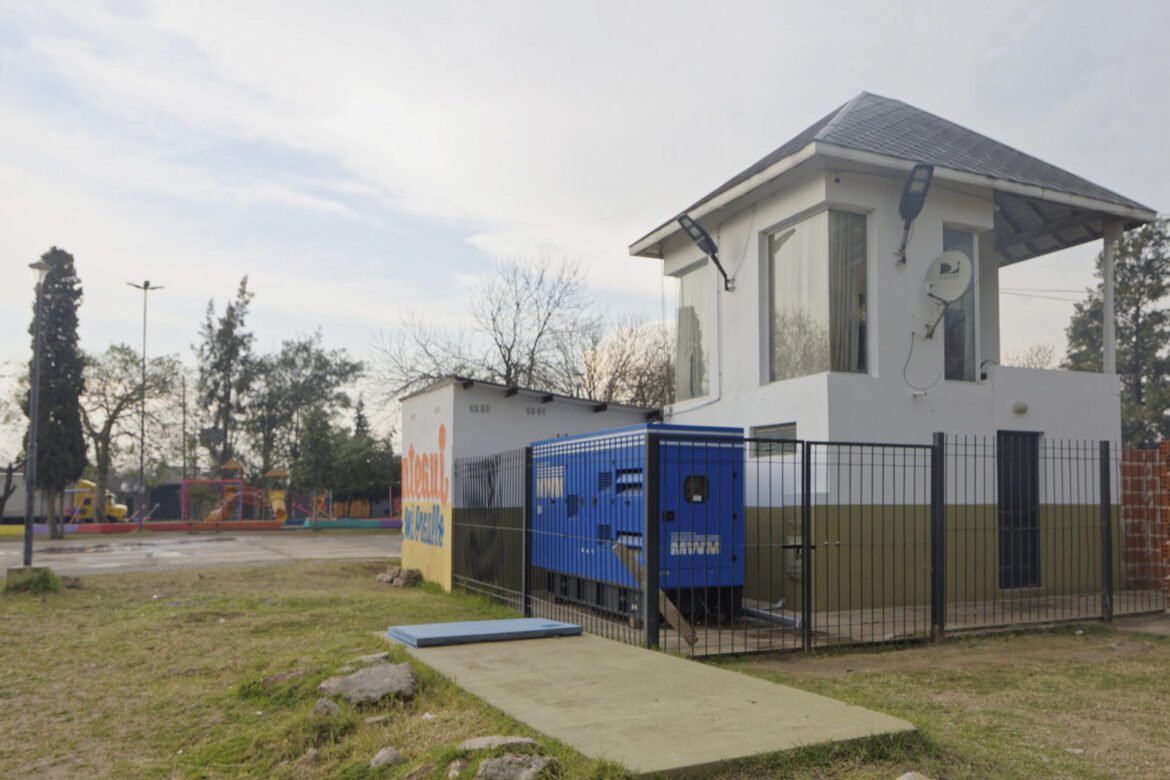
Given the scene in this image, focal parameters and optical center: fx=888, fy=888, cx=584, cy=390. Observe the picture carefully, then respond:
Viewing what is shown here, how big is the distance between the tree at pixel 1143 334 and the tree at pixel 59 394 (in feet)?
141

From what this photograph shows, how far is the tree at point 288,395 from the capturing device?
52062 mm

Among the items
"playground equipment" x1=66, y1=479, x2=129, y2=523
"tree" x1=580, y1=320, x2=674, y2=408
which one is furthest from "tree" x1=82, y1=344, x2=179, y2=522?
"tree" x1=580, y1=320, x2=674, y2=408

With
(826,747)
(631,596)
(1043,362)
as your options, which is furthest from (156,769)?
(1043,362)

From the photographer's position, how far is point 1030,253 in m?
16.0

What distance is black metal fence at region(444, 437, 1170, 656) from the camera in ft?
30.3

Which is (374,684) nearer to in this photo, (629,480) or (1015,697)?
(629,480)

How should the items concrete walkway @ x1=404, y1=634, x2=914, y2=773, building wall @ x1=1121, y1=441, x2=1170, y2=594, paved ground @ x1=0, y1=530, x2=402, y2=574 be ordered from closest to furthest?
concrete walkway @ x1=404, y1=634, x2=914, y2=773 < building wall @ x1=1121, y1=441, x2=1170, y2=594 < paved ground @ x1=0, y1=530, x2=402, y2=574

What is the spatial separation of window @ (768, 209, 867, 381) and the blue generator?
2.29 meters

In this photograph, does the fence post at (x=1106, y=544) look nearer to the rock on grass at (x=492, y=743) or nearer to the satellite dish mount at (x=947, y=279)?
the satellite dish mount at (x=947, y=279)

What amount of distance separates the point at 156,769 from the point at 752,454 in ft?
28.6

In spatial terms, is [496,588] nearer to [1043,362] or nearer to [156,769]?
[156,769]

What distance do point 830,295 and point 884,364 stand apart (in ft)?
3.91

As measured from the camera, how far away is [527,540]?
10875 millimetres

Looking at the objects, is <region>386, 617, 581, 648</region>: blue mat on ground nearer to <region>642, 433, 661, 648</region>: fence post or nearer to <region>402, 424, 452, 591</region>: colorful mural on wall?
<region>642, 433, 661, 648</region>: fence post
